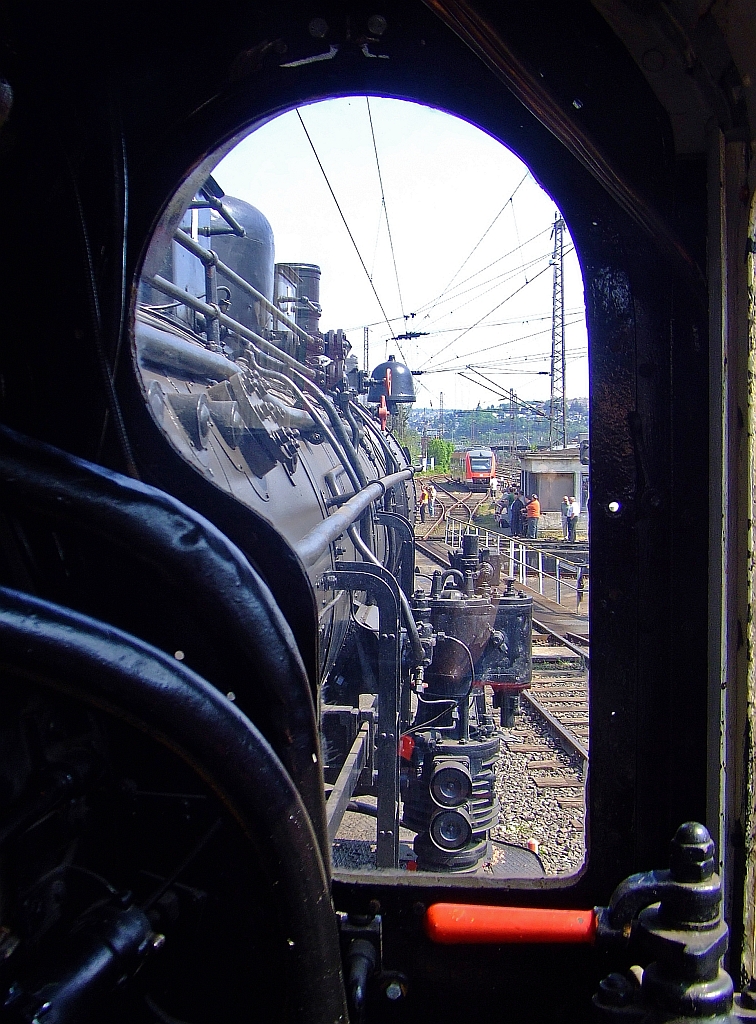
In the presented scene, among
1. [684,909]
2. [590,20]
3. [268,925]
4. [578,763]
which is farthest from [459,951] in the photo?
[578,763]

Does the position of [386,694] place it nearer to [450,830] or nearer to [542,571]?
[450,830]

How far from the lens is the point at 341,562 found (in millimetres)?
3492

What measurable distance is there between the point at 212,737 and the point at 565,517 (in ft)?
57.1

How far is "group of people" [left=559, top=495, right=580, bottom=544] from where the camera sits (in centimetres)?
1659

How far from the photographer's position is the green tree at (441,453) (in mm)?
41344

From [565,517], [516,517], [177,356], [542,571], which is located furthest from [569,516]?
[177,356]

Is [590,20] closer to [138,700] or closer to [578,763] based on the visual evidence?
[138,700]

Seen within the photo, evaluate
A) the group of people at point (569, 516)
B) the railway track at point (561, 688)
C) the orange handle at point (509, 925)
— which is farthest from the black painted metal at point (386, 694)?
the group of people at point (569, 516)

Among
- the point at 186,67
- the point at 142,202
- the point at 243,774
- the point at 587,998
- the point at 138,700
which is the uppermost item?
the point at 186,67

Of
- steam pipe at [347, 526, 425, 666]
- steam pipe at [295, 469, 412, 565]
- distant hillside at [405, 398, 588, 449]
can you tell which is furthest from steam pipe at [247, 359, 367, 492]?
distant hillside at [405, 398, 588, 449]

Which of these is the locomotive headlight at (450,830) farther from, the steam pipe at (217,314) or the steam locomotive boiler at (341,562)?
the steam pipe at (217,314)

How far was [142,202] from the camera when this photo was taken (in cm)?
139

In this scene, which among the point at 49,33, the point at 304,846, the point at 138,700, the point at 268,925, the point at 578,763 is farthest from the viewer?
the point at 578,763

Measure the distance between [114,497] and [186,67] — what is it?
856 mm
